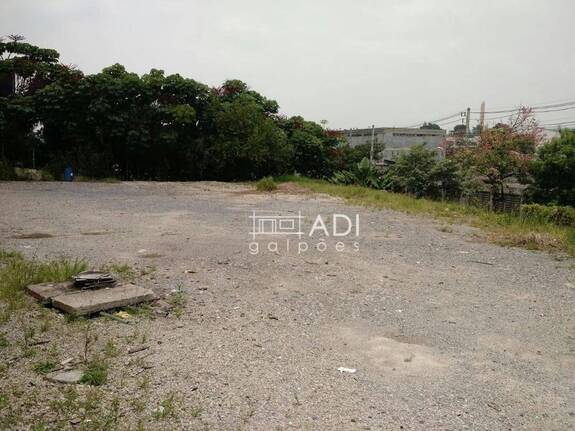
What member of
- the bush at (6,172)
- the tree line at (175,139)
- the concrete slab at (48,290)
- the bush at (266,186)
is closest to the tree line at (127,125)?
the tree line at (175,139)

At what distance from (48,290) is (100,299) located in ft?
1.73

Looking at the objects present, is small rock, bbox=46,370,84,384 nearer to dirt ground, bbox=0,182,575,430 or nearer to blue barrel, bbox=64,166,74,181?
dirt ground, bbox=0,182,575,430

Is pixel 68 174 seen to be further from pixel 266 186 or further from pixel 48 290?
pixel 48 290

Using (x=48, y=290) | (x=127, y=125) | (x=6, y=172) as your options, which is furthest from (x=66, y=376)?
(x=127, y=125)

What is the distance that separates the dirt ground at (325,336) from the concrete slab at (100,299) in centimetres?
14

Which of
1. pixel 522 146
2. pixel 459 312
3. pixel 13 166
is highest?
pixel 522 146

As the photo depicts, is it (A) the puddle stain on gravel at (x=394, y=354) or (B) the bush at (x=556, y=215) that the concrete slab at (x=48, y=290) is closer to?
(A) the puddle stain on gravel at (x=394, y=354)

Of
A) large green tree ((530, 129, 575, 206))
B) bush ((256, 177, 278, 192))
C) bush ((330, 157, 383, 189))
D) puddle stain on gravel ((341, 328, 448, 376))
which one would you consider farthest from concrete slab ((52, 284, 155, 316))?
bush ((330, 157, 383, 189))

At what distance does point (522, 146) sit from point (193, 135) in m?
11.5

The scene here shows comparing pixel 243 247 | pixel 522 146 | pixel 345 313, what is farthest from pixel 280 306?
pixel 522 146

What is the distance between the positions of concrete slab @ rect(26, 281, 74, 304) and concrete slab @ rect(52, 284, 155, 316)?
87 millimetres

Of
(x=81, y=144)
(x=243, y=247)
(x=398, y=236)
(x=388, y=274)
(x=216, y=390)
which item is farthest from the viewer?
(x=81, y=144)

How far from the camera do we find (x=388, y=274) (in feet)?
16.3

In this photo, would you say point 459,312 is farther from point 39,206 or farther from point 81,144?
point 81,144
